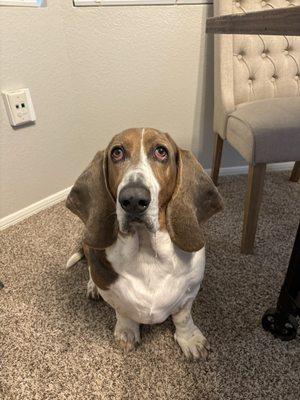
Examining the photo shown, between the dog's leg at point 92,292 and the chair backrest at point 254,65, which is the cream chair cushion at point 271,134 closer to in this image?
the chair backrest at point 254,65

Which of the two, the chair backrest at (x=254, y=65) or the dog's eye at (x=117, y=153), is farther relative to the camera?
the chair backrest at (x=254, y=65)

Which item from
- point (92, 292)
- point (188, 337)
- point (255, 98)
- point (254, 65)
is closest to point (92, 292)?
point (92, 292)

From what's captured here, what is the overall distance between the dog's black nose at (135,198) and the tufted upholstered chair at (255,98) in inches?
29.6

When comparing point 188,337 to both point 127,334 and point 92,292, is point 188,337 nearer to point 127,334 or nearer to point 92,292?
point 127,334

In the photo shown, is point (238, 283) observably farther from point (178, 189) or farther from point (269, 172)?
point (269, 172)

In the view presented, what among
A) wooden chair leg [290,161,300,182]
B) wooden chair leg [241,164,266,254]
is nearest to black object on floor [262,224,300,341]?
wooden chair leg [241,164,266,254]

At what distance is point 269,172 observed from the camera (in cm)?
229

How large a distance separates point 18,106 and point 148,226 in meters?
1.19

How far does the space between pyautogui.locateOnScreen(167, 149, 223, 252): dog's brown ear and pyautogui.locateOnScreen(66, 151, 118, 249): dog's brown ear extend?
0.16 metres

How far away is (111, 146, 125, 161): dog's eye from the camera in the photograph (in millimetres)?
872

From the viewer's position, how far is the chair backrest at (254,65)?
1.71m

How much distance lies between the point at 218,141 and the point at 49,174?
104cm

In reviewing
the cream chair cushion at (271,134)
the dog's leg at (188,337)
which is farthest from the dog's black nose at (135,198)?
the cream chair cushion at (271,134)

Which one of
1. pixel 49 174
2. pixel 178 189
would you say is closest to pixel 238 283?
pixel 178 189
